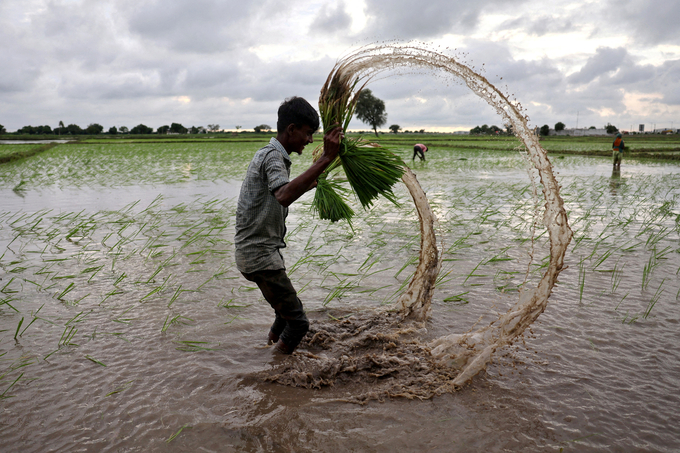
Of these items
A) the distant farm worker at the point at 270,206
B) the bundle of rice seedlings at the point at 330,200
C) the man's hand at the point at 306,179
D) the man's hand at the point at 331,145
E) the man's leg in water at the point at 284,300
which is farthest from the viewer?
the bundle of rice seedlings at the point at 330,200

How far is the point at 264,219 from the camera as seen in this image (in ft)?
7.27

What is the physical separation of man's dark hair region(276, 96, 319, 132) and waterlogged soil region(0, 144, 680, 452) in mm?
1276

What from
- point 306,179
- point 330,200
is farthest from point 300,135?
point 330,200

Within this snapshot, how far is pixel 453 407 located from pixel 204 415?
4.22 feet

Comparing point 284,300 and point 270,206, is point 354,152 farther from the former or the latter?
point 284,300

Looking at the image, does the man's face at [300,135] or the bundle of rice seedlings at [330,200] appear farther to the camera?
the bundle of rice seedlings at [330,200]

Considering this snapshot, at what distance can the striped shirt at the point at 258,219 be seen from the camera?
220 cm

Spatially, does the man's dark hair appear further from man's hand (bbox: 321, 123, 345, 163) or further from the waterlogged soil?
the waterlogged soil

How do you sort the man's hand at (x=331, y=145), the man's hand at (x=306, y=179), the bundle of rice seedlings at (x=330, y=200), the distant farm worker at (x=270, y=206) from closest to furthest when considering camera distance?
1. the man's hand at (x=306, y=179)
2. the man's hand at (x=331, y=145)
3. the distant farm worker at (x=270, y=206)
4. the bundle of rice seedlings at (x=330, y=200)

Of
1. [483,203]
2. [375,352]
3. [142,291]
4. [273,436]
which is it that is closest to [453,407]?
[375,352]

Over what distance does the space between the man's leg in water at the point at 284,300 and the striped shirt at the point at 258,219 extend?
6 centimetres

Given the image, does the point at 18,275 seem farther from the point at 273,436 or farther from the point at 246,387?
the point at 273,436

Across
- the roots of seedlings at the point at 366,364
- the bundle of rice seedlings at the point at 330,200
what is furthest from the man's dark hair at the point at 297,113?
the roots of seedlings at the point at 366,364

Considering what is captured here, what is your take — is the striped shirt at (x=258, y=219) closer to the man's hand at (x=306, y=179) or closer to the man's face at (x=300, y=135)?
the man's face at (x=300, y=135)
